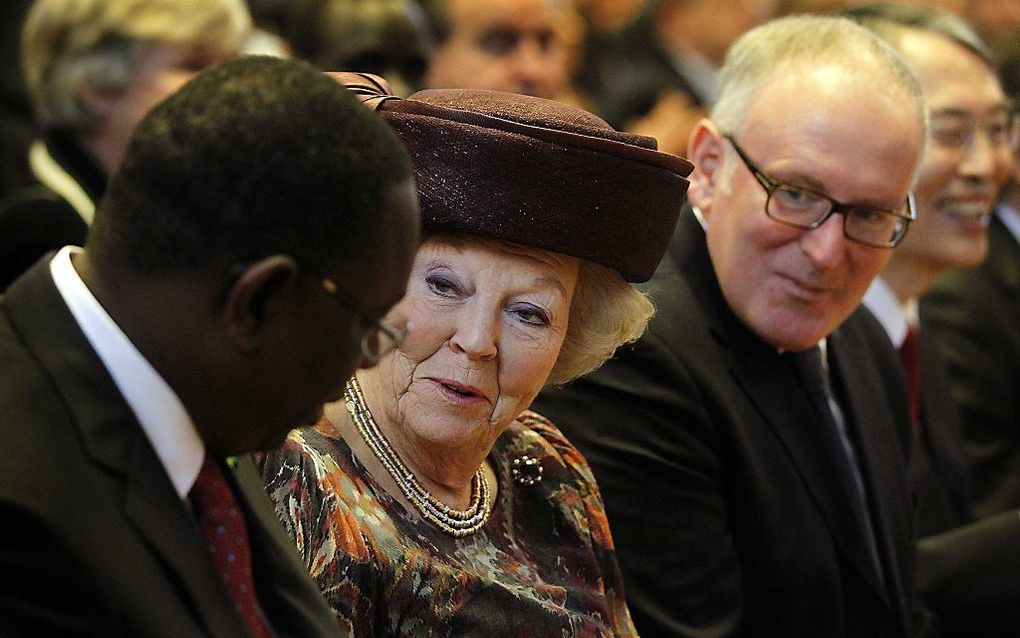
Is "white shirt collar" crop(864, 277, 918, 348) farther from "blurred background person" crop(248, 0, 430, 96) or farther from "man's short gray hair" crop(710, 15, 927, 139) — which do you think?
"blurred background person" crop(248, 0, 430, 96)

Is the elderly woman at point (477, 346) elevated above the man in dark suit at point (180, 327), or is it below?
below

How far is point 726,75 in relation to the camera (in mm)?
2885

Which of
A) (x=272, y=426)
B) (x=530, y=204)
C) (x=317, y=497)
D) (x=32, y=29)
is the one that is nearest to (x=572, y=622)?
(x=317, y=497)

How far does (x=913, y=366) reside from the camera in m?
3.87

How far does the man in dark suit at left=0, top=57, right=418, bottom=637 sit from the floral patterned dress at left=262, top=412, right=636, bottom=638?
357 millimetres

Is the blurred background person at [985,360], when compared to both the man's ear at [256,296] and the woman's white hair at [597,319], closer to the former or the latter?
the woman's white hair at [597,319]

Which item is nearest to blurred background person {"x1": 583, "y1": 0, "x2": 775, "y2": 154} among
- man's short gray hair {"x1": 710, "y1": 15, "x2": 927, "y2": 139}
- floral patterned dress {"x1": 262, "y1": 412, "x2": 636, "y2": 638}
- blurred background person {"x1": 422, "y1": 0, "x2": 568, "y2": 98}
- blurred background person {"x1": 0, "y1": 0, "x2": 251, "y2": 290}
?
blurred background person {"x1": 422, "y1": 0, "x2": 568, "y2": 98}

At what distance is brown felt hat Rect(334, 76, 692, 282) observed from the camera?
2049mm

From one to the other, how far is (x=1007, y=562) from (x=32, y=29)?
2.71 meters

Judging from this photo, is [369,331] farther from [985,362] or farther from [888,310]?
[985,362]

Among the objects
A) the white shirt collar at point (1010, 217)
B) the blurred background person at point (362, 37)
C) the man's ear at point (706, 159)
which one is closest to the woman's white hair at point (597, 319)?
the man's ear at point (706, 159)

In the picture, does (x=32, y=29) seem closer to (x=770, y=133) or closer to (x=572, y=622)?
(x=770, y=133)

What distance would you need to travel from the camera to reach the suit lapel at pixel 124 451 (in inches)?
54.7

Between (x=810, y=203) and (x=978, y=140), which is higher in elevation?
(x=810, y=203)
